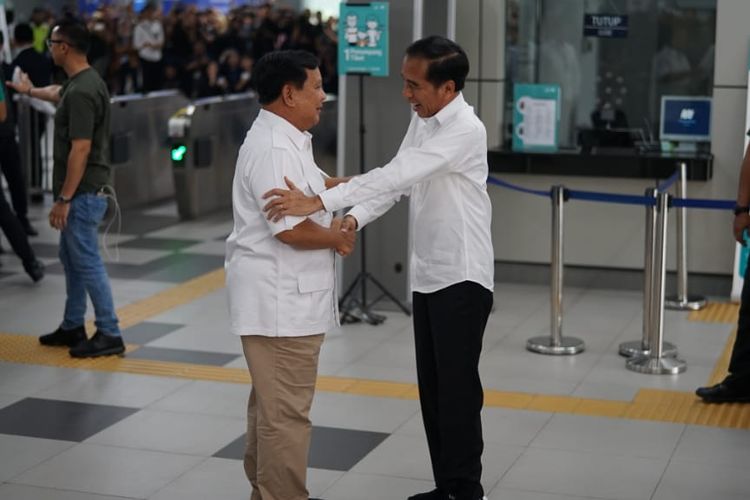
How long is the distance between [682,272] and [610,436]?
2.97 m

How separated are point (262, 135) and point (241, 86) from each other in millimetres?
13821

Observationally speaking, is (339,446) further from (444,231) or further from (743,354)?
(743,354)

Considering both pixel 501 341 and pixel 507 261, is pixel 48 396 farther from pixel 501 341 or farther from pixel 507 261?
pixel 507 261

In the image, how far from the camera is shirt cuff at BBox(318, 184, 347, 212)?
3930mm

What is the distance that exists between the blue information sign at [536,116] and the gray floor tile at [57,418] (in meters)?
3.98

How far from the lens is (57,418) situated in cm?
567

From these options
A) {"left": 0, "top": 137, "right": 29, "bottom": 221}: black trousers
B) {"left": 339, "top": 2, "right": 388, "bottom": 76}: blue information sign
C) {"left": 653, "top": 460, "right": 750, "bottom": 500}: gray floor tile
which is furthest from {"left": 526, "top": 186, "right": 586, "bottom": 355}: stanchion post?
{"left": 0, "top": 137, "right": 29, "bottom": 221}: black trousers

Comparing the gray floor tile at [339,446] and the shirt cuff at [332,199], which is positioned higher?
the shirt cuff at [332,199]

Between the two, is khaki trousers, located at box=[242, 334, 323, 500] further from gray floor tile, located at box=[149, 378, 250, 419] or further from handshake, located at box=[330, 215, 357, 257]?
gray floor tile, located at box=[149, 378, 250, 419]

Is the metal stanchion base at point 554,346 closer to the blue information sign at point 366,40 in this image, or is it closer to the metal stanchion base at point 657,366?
the metal stanchion base at point 657,366

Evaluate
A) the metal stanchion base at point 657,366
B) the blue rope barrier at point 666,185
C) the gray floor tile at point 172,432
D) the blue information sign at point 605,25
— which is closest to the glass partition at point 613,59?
the blue information sign at point 605,25

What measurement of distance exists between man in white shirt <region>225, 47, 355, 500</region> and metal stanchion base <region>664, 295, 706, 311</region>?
14.7 ft

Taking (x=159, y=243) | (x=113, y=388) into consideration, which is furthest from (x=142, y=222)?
(x=113, y=388)

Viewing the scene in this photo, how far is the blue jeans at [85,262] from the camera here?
6449 mm
